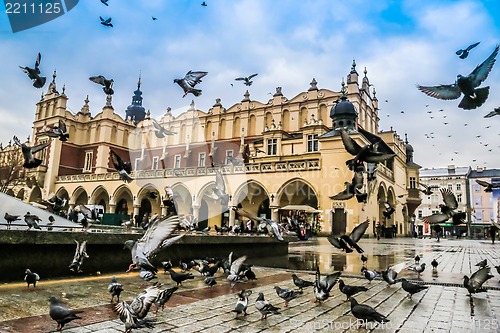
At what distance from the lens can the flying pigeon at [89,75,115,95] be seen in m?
9.79

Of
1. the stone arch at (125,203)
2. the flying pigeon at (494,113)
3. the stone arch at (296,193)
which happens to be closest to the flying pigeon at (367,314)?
the flying pigeon at (494,113)

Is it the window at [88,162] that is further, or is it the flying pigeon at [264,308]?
the window at [88,162]

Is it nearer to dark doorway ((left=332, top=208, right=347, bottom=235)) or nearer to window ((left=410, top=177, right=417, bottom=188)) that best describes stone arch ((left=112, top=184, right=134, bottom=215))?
dark doorway ((left=332, top=208, right=347, bottom=235))

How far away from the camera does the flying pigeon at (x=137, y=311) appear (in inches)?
120

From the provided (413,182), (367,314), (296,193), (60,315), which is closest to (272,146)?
(296,193)

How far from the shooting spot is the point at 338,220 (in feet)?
90.4

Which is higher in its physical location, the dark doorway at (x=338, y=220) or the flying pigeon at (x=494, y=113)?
the flying pigeon at (x=494, y=113)

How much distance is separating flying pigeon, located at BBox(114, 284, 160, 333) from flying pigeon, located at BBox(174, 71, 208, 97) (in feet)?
22.5

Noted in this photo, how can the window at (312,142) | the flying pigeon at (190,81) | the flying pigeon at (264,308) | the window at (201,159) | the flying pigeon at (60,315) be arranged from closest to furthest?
1. the flying pigeon at (60,315)
2. the flying pigeon at (264,308)
3. the flying pigeon at (190,81)
4. the window at (312,142)
5. the window at (201,159)

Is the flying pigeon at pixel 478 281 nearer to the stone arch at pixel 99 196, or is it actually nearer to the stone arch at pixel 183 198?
the stone arch at pixel 183 198

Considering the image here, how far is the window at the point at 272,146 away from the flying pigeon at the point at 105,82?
85.7ft

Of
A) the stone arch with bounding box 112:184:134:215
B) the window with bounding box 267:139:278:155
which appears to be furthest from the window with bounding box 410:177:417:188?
the stone arch with bounding box 112:184:134:215

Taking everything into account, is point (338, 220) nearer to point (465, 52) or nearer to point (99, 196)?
point (465, 52)

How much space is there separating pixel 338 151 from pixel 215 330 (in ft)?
85.2
